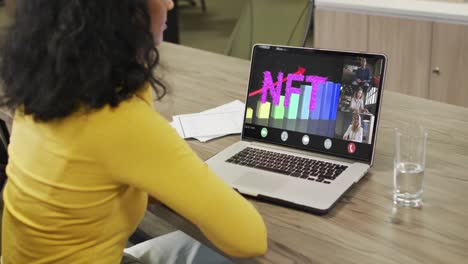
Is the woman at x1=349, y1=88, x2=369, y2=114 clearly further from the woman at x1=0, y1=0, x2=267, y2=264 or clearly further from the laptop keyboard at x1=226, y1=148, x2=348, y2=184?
the woman at x1=0, y1=0, x2=267, y2=264

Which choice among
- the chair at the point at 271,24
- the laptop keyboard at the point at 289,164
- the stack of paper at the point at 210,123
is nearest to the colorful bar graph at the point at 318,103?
the laptop keyboard at the point at 289,164

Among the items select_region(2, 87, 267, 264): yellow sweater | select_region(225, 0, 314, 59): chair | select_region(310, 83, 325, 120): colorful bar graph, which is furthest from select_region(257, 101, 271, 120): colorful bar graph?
select_region(225, 0, 314, 59): chair

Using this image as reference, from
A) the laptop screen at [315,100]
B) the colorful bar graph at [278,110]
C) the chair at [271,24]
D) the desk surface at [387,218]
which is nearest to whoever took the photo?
the desk surface at [387,218]

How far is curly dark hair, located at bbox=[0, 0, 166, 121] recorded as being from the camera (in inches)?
35.4

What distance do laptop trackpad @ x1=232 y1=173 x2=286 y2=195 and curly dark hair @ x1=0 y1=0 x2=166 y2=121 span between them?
1.17ft

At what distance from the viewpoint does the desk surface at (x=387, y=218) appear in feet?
3.31

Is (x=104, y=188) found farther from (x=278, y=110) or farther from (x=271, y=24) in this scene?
(x=271, y=24)

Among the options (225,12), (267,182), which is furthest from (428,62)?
(225,12)

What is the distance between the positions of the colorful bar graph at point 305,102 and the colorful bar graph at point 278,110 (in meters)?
0.05

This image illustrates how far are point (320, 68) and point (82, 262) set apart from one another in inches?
26.3

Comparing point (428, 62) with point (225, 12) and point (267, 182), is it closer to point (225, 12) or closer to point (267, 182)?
point (267, 182)

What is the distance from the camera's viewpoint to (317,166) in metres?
1.30

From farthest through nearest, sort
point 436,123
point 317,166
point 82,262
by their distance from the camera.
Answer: point 436,123 → point 317,166 → point 82,262

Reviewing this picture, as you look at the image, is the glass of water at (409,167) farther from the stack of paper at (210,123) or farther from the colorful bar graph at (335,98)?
the stack of paper at (210,123)
